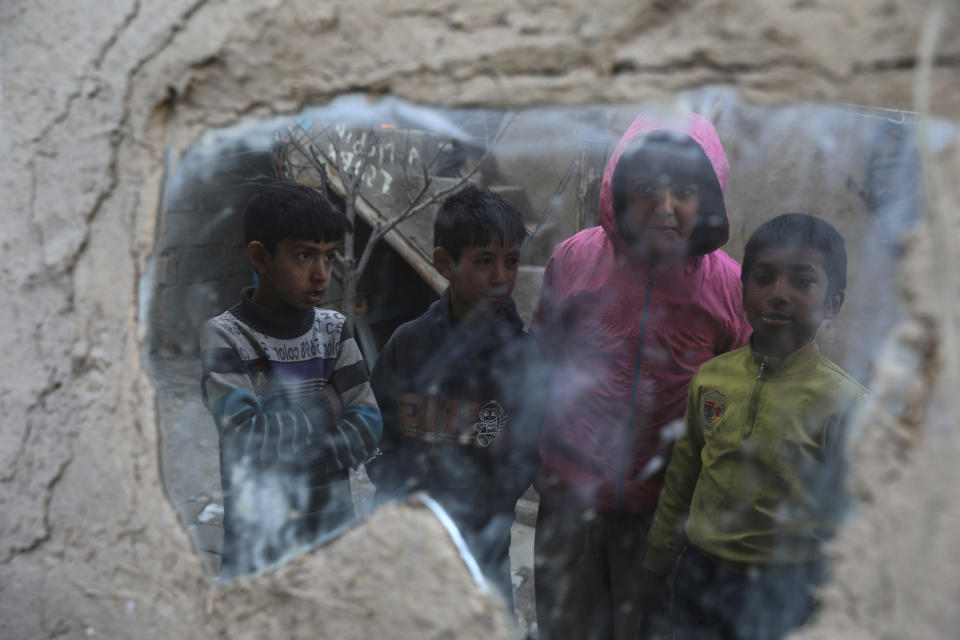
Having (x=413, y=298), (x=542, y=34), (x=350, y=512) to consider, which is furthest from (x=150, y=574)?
(x=413, y=298)

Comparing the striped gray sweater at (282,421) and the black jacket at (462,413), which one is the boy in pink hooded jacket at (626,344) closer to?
the black jacket at (462,413)

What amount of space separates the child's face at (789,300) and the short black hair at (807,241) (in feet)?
0.06

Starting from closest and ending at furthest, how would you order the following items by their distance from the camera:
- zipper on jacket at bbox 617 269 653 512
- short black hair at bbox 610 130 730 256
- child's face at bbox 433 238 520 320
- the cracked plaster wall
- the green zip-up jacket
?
the cracked plaster wall
the green zip-up jacket
short black hair at bbox 610 130 730 256
zipper on jacket at bbox 617 269 653 512
child's face at bbox 433 238 520 320

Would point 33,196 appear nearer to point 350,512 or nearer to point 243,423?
point 243,423

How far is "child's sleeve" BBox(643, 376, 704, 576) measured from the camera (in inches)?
69.2

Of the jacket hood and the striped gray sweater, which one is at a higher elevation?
the jacket hood

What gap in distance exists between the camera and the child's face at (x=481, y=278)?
6.50 ft

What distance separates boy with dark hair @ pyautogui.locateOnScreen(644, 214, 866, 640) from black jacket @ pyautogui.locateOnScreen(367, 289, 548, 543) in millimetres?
481

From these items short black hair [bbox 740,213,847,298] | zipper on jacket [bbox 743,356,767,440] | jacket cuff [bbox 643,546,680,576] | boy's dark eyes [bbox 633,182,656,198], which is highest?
boy's dark eyes [bbox 633,182,656,198]

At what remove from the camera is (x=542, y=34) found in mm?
839

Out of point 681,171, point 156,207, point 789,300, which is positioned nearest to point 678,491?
point 789,300

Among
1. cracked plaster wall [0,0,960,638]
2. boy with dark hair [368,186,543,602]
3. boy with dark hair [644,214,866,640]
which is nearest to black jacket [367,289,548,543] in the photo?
boy with dark hair [368,186,543,602]

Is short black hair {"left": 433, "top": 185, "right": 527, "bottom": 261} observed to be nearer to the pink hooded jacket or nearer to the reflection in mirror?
the reflection in mirror

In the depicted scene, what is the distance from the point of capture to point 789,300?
1.61 meters
